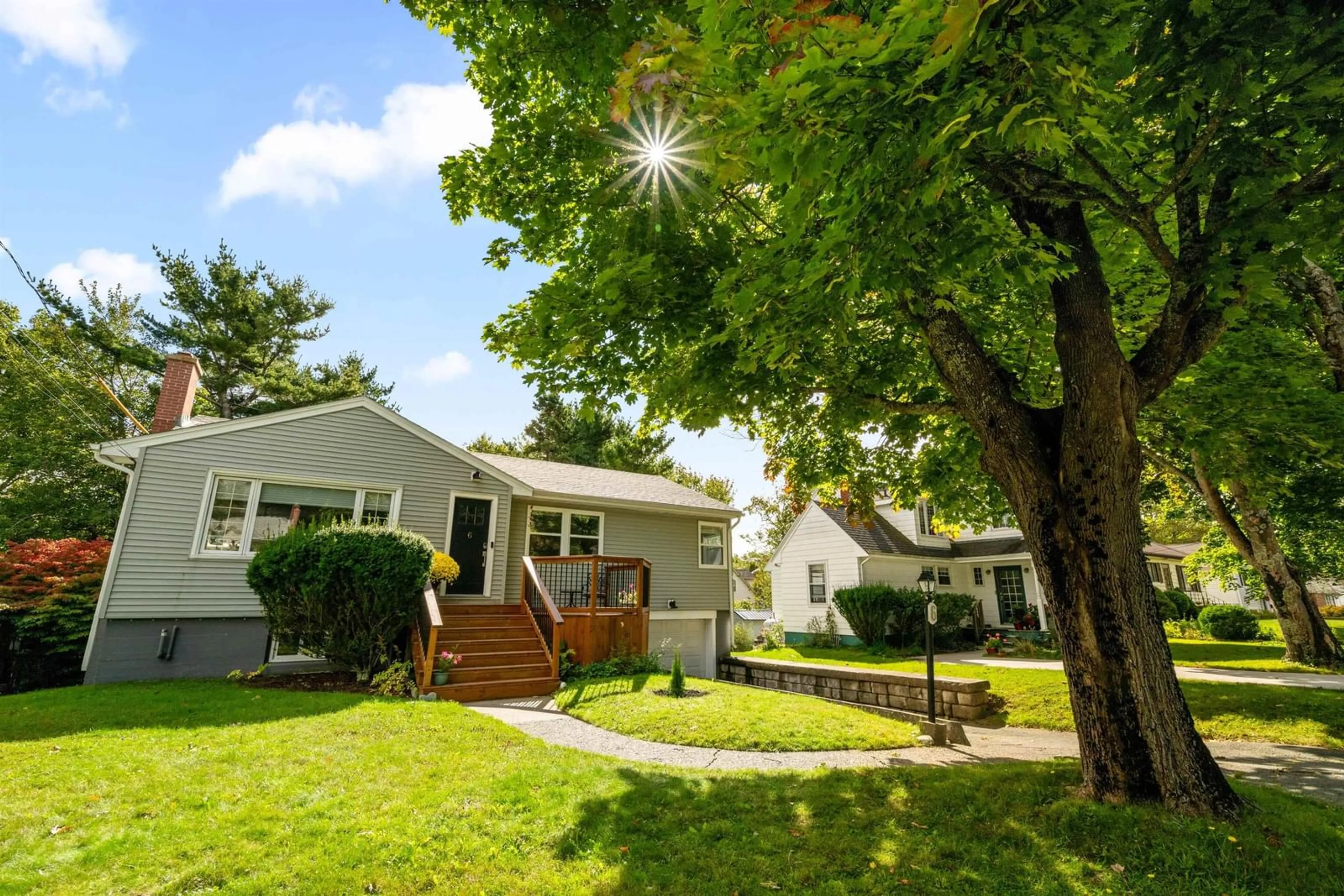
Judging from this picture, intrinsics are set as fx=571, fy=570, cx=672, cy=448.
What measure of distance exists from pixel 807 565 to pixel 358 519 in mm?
16145

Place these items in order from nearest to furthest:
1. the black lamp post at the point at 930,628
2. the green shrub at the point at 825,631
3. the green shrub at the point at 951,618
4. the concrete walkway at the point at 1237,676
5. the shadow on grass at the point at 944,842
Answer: the shadow on grass at the point at 944,842 → the black lamp post at the point at 930,628 → the concrete walkway at the point at 1237,676 → the green shrub at the point at 951,618 → the green shrub at the point at 825,631

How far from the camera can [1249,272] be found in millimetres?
3605

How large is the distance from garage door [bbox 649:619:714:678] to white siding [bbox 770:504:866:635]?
716 centimetres

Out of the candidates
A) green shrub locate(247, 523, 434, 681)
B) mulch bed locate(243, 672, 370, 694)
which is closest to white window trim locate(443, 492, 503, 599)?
mulch bed locate(243, 672, 370, 694)

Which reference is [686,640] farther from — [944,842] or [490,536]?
[944,842]

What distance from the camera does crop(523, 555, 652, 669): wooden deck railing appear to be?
1103 cm

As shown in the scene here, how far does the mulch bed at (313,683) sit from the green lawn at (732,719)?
10.1ft

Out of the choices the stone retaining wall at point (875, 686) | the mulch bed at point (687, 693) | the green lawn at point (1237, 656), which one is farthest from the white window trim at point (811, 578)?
the mulch bed at point (687, 693)

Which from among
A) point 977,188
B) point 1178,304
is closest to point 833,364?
point 977,188

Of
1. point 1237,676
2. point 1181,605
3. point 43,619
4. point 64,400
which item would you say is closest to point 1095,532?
point 1237,676

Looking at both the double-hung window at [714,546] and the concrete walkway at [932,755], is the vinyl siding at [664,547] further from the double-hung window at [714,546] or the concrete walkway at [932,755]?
the concrete walkway at [932,755]

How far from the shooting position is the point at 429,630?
31.1 ft

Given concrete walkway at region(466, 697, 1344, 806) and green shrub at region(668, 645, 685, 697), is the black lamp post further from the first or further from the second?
green shrub at region(668, 645, 685, 697)

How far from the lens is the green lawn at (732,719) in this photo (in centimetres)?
668
